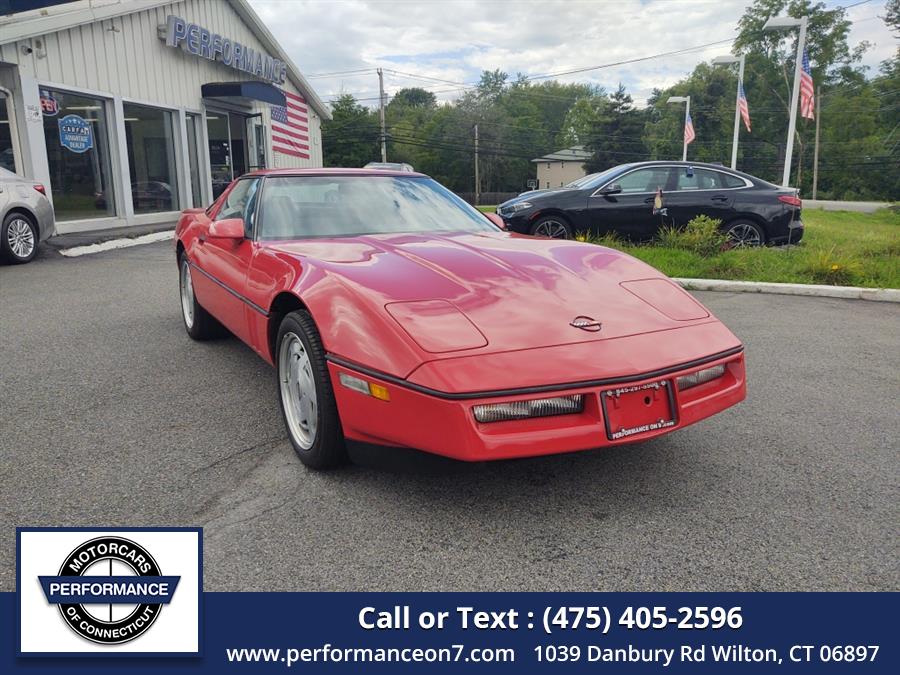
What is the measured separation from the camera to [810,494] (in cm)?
283

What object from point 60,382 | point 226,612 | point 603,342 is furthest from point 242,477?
point 60,382

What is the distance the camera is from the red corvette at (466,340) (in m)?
2.41

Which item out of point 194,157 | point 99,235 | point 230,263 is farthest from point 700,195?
point 194,157

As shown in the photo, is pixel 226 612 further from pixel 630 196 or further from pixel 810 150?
pixel 810 150

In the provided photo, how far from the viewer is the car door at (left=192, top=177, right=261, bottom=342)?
3.85 meters

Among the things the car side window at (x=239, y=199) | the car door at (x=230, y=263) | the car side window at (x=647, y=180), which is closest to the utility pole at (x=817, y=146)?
the car side window at (x=647, y=180)

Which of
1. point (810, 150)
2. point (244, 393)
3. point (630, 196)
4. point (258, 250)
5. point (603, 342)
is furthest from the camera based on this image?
point (810, 150)

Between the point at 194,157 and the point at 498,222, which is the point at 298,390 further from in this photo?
the point at 194,157

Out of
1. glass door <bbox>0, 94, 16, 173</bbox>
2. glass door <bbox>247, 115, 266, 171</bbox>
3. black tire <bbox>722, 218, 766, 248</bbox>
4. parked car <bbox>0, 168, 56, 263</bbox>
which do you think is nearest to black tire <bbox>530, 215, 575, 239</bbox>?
black tire <bbox>722, 218, 766, 248</bbox>

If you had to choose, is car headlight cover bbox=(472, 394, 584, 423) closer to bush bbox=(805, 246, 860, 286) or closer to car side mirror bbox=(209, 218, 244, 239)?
car side mirror bbox=(209, 218, 244, 239)

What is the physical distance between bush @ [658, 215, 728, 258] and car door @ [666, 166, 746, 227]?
1.02ft

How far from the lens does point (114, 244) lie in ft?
37.4

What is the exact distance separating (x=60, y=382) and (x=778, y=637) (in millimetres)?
4167

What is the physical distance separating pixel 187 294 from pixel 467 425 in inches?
153
